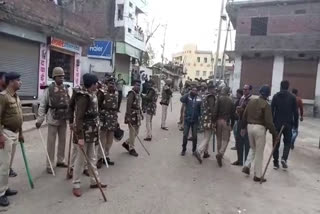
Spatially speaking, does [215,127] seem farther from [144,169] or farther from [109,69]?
[109,69]

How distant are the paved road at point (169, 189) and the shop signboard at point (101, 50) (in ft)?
57.9

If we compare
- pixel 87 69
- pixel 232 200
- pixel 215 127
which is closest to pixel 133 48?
pixel 87 69

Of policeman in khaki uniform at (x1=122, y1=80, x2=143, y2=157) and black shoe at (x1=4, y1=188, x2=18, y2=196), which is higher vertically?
policeman in khaki uniform at (x1=122, y1=80, x2=143, y2=157)

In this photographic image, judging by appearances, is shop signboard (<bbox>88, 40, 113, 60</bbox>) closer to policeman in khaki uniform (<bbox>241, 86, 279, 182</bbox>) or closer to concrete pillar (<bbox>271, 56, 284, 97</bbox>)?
concrete pillar (<bbox>271, 56, 284, 97</bbox>)

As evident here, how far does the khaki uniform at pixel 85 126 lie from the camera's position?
5.82 metres

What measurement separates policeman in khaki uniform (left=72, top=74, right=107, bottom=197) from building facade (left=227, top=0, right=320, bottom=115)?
23837 mm

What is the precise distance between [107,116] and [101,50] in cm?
1971

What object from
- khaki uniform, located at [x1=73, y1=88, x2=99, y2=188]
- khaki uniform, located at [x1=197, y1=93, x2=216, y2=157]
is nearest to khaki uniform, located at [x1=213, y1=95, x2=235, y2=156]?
khaki uniform, located at [x1=197, y1=93, x2=216, y2=157]

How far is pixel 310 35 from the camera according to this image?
27.2m

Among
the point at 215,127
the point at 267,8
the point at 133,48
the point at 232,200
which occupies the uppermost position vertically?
the point at 267,8

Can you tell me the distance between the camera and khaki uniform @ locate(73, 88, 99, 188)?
229 inches

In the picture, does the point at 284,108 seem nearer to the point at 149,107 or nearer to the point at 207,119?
the point at 207,119

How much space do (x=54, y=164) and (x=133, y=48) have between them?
23356 mm

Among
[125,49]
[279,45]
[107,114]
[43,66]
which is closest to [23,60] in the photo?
[43,66]
